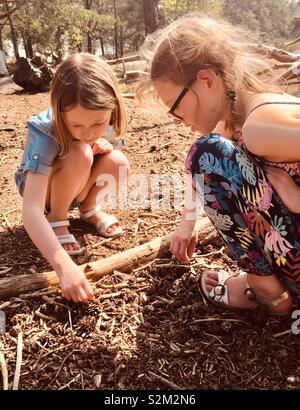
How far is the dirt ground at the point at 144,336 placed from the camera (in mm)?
1424

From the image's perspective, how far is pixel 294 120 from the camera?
1261 mm

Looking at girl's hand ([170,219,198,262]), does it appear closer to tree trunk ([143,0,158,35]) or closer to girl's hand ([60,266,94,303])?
girl's hand ([60,266,94,303])

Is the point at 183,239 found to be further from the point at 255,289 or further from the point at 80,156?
the point at 80,156

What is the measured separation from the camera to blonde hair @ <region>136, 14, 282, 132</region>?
1.53 metres

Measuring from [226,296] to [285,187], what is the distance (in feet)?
1.66

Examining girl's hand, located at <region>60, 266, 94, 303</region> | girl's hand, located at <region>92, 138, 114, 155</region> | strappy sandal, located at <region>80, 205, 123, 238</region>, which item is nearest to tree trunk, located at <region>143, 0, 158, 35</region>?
girl's hand, located at <region>92, 138, 114, 155</region>

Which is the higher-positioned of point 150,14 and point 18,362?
point 18,362

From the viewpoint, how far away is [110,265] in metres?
1.91

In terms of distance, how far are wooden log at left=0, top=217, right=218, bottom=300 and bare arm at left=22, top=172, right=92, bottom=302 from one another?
18cm

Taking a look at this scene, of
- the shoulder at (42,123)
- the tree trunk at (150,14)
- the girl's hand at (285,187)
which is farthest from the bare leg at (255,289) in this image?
the tree trunk at (150,14)

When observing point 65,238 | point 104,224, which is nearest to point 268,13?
point 104,224

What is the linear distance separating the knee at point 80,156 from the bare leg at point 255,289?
80cm
